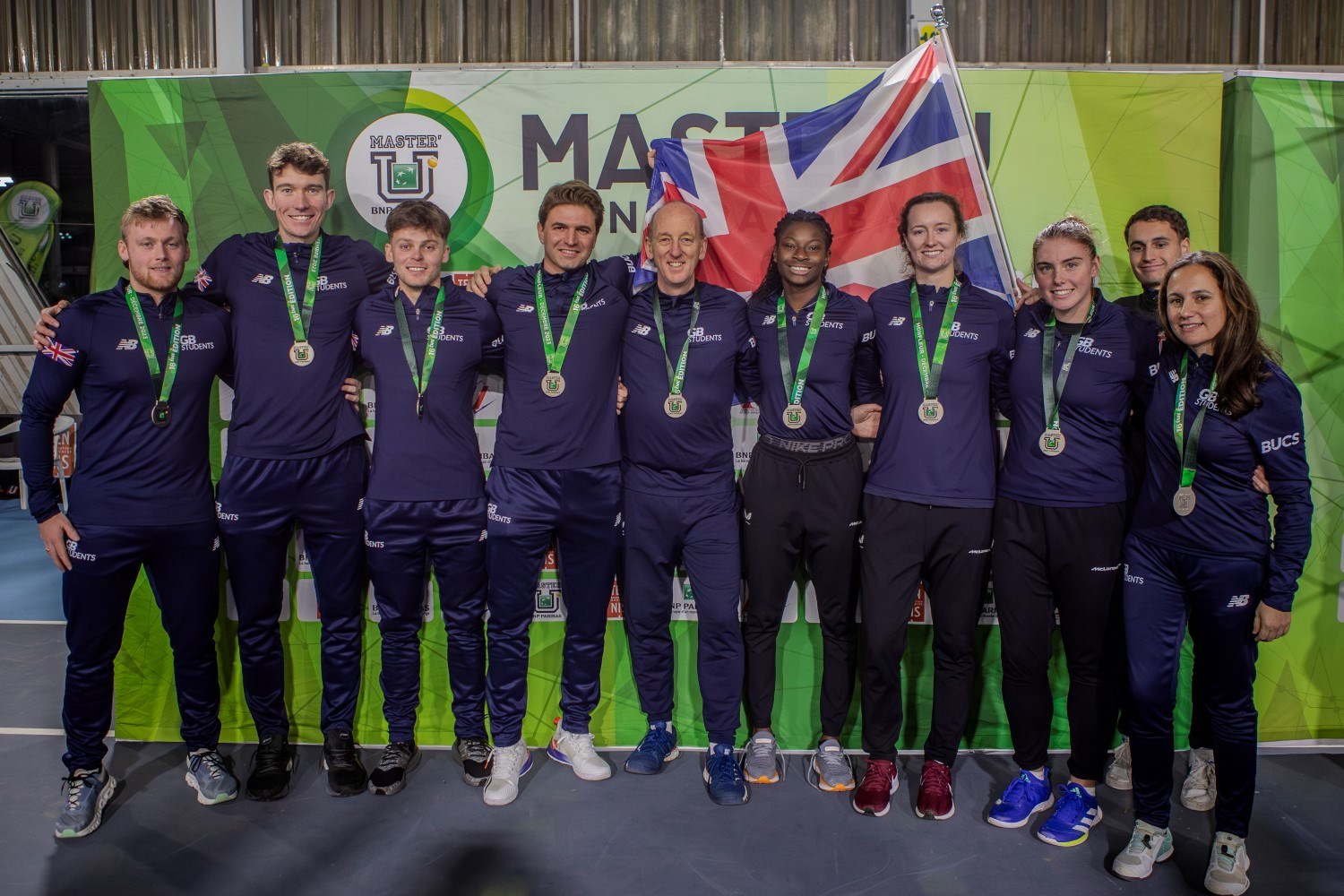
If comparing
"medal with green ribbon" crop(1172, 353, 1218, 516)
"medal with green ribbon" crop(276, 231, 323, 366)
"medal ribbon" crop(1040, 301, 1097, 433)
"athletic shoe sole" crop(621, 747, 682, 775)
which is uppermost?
"medal with green ribbon" crop(276, 231, 323, 366)

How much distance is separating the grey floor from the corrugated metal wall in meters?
5.66

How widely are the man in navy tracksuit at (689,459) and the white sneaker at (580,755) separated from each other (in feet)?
1.37

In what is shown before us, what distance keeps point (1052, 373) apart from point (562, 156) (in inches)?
82.4

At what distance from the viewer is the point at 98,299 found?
2.89m

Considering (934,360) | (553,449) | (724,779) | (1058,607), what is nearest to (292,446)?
(553,449)

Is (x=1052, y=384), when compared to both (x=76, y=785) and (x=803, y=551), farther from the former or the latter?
(x=76, y=785)

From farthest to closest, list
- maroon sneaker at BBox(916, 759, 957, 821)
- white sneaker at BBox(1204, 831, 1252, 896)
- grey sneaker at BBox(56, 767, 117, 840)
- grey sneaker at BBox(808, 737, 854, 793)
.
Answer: grey sneaker at BBox(808, 737, 854, 793)
maroon sneaker at BBox(916, 759, 957, 821)
grey sneaker at BBox(56, 767, 117, 840)
white sneaker at BBox(1204, 831, 1252, 896)

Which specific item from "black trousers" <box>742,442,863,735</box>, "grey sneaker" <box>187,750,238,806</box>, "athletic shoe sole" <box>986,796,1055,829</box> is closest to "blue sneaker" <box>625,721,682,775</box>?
"black trousers" <box>742,442,863,735</box>

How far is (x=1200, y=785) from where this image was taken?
3.09 meters

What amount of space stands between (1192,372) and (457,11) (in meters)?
6.41

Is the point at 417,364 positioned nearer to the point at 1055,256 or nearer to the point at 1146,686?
the point at 1055,256

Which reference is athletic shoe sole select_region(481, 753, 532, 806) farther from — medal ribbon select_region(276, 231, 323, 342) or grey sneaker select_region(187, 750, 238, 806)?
medal ribbon select_region(276, 231, 323, 342)

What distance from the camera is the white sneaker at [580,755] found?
10.7ft

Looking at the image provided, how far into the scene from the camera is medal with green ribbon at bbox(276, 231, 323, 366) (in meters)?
3.03
